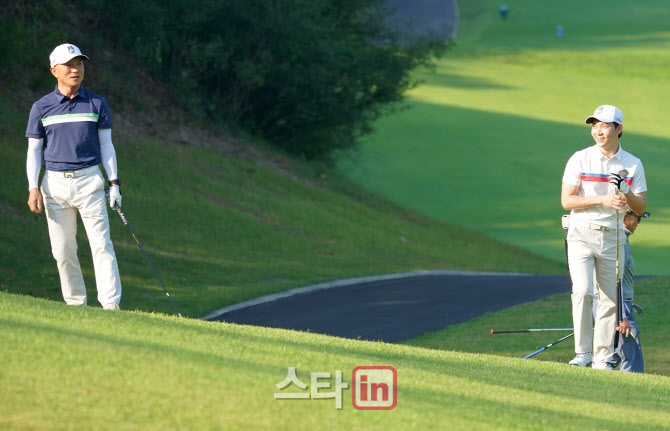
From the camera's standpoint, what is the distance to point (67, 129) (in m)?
9.37

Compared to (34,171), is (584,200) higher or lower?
lower

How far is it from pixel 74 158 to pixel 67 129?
0.97 ft

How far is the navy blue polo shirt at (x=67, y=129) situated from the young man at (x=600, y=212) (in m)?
4.57

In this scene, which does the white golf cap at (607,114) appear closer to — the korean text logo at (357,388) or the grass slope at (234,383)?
the grass slope at (234,383)

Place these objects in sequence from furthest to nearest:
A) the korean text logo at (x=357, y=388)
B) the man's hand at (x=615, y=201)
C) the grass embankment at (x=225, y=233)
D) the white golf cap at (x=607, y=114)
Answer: the grass embankment at (x=225, y=233) < the white golf cap at (x=607, y=114) < the man's hand at (x=615, y=201) < the korean text logo at (x=357, y=388)

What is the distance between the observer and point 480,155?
47969 millimetres

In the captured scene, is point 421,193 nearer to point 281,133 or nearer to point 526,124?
point 281,133

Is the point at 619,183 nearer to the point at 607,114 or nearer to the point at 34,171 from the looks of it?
the point at 607,114

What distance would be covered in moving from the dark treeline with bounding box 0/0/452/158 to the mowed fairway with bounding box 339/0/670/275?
3036mm

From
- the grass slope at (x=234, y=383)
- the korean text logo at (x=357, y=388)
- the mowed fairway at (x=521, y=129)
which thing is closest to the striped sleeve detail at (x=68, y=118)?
the grass slope at (x=234, y=383)

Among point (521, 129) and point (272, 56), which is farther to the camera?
point (521, 129)

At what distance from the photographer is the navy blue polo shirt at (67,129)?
9.34m

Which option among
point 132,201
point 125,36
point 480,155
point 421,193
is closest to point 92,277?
point 132,201

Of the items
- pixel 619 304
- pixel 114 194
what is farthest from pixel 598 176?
pixel 114 194
